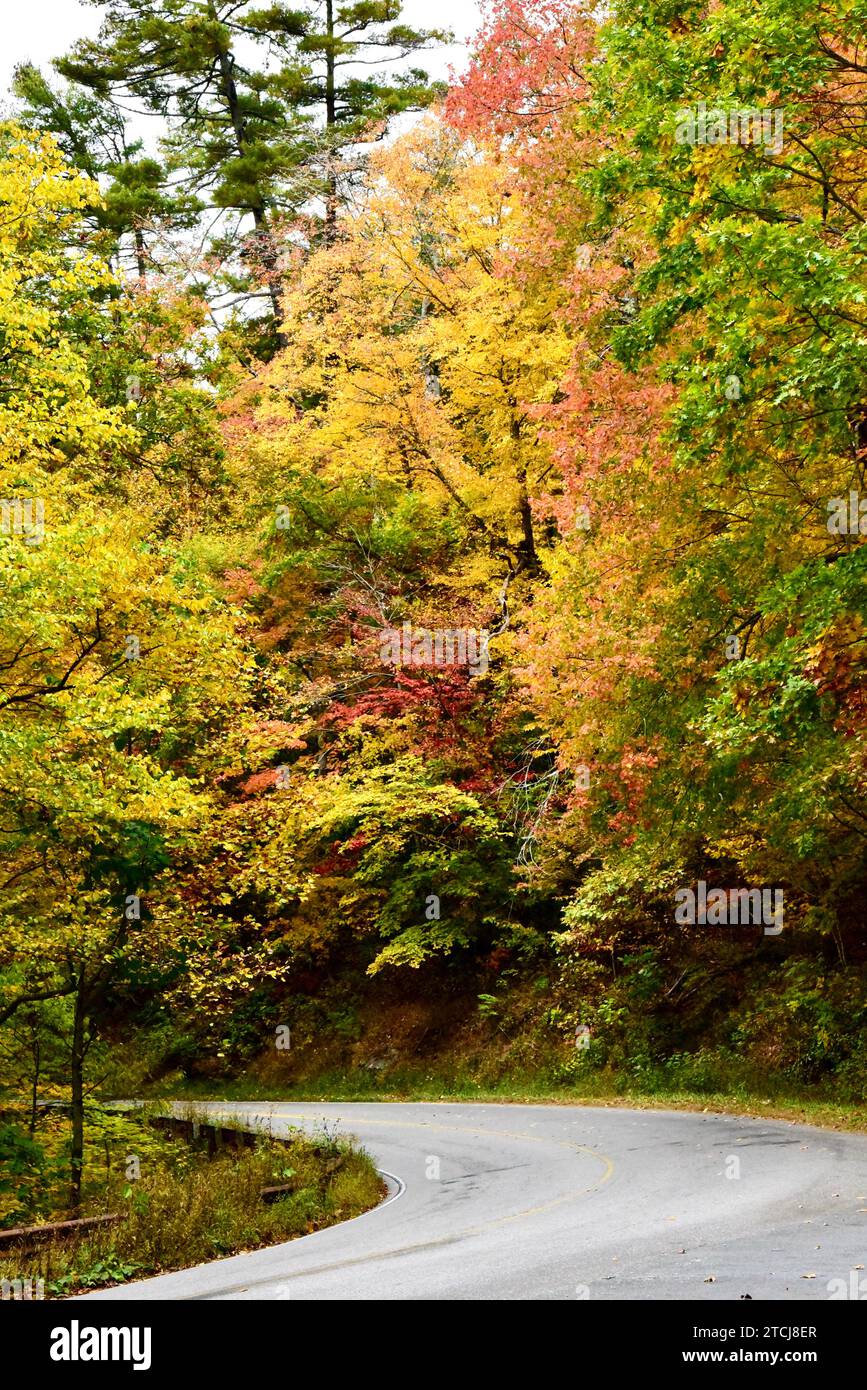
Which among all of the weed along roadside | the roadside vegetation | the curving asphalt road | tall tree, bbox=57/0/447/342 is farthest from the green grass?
tall tree, bbox=57/0/447/342

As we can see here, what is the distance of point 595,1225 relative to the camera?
360 inches

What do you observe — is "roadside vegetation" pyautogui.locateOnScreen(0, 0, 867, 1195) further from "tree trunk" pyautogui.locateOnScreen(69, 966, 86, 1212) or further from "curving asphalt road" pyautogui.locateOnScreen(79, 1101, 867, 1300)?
"curving asphalt road" pyautogui.locateOnScreen(79, 1101, 867, 1300)

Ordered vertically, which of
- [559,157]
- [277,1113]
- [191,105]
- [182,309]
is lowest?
[277,1113]

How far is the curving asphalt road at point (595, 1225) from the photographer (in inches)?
280

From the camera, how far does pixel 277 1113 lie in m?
21.3

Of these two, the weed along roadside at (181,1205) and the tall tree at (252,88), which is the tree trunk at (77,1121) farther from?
the tall tree at (252,88)

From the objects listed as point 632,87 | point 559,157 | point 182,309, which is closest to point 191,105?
point 182,309

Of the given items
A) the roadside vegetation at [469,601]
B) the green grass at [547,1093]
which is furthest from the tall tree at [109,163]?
the green grass at [547,1093]

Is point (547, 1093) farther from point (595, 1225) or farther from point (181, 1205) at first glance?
point (595, 1225)

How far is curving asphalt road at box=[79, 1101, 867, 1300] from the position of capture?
23.3 feet
